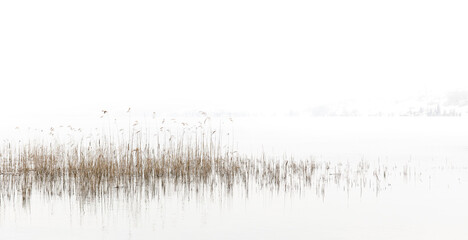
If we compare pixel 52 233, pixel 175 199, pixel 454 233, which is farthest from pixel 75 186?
pixel 454 233

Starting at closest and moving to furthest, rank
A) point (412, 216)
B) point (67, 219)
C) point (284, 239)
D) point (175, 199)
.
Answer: point (284, 239) → point (67, 219) → point (412, 216) → point (175, 199)

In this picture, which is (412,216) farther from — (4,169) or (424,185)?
(4,169)

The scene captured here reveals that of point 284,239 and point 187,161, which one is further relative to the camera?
point 187,161

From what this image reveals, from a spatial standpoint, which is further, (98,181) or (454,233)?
(98,181)

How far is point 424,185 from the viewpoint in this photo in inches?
701

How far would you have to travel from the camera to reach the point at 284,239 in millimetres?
10688

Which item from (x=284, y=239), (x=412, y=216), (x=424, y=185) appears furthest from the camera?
(x=424, y=185)

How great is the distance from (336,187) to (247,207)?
169 inches

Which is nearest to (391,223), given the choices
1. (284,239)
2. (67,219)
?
(284,239)

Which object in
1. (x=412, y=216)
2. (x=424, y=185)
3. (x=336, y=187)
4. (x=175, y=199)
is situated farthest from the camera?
(x=424, y=185)

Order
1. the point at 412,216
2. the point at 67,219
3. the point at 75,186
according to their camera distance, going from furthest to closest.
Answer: the point at 75,186 → the point at 412,216 → the point at 67,219

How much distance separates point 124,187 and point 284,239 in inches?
262

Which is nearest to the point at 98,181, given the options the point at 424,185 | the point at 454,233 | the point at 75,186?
the point at 75,186

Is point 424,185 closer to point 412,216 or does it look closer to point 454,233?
point 412,216
